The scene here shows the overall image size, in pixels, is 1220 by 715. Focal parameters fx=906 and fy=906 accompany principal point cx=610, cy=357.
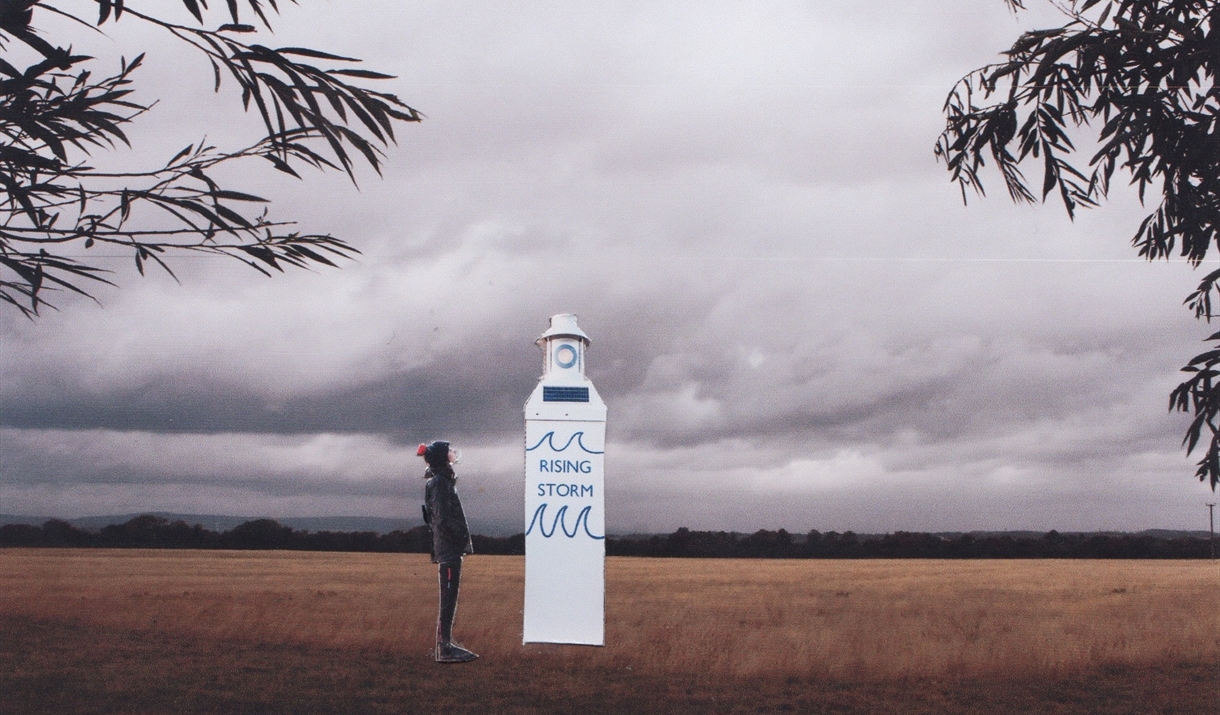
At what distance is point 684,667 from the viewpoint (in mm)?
6289

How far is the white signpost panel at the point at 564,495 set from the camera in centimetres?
582

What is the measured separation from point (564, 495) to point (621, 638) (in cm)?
122

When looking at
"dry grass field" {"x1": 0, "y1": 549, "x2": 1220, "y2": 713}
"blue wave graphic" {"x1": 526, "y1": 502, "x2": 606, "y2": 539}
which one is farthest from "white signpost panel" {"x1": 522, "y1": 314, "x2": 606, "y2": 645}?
"dry grass field" {"x1": 0, "y1": 549, "x2": 1220, "y2": 713}

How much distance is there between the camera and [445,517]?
568cm

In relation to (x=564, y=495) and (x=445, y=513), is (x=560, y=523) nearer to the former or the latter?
(x=564, y=495)

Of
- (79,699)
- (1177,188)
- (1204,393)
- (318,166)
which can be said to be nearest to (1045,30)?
(1177,188)

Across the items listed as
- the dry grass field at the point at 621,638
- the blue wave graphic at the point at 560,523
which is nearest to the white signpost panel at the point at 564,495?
the blue wave graphic at the point at 560,523

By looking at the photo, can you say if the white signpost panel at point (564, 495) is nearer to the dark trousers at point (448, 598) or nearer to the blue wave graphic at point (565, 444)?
the blue wave graphic at point (565, 444)

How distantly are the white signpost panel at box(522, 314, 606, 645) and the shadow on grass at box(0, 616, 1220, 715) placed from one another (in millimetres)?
441

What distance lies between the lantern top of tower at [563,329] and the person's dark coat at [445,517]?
1.08 metres

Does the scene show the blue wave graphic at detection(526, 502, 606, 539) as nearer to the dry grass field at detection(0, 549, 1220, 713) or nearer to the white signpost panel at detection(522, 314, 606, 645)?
the white signpost panel at detection(522, 314, 606, 645)

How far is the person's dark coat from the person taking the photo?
5.67 meters

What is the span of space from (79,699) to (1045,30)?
839cm

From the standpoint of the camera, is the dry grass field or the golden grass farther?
the golden grass
